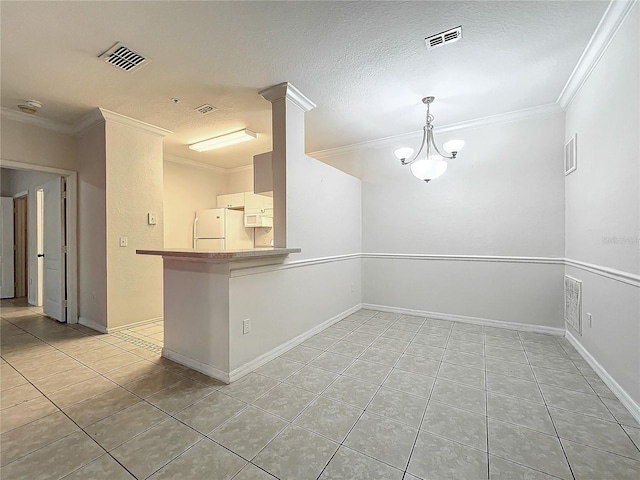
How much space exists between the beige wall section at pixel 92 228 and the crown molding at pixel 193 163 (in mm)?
1431

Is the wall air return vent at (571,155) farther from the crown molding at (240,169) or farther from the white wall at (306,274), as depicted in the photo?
the crown molding at (240,169)

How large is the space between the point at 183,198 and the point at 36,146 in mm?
2131

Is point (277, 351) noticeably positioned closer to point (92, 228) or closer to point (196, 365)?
point (196, 365)

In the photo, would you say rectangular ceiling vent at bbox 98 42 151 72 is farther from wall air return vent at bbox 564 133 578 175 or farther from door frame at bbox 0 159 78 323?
wall air return vent at bbox 564 133 578 175

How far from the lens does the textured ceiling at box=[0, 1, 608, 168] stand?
190 centimetres

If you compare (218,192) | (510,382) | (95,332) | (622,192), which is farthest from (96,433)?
(218,192)

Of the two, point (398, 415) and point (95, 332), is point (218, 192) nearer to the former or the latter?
point (95, 332)

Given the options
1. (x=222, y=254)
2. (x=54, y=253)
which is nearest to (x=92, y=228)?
(x=54, y=253)

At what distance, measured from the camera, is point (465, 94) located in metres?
3.01

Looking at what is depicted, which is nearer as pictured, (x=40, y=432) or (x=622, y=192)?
(x=40, y=432)

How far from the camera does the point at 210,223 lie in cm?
530

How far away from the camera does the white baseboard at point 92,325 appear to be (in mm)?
3449

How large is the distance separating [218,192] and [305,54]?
14.1 ft

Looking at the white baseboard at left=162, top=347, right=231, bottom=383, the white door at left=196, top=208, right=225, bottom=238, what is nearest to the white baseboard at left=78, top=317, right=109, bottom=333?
the white baseboard at left=162, top=347, right=231, bottom=383
